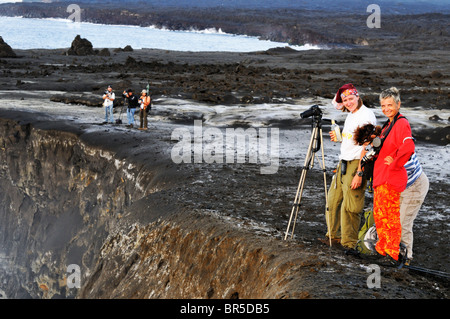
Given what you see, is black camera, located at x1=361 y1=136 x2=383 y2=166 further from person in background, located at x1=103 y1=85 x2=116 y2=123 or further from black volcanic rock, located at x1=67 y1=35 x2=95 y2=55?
black volcanic rock, located at x1=67 y1=35 x2=95 y2=55

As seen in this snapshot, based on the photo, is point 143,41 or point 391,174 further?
point 143,41

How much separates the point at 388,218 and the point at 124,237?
451 cm

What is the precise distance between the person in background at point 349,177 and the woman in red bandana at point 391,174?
0.80 feet

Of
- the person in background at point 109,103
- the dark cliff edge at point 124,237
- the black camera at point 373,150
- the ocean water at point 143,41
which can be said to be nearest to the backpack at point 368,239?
the dark cliff edge at point 124,237

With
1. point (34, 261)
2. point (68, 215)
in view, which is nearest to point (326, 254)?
point (68, 215)

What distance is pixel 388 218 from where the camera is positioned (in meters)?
6.04

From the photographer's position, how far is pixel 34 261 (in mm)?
17516

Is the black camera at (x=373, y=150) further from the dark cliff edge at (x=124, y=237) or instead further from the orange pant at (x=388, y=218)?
the dark cliff edge at (x=124, y=237)

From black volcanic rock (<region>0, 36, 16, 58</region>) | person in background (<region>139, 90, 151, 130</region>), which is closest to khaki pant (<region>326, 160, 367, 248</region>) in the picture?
person in background (<region>139, 90, 151, 130</region>)

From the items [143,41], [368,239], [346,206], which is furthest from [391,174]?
[143,41]

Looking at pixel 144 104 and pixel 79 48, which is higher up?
pixel 79 48

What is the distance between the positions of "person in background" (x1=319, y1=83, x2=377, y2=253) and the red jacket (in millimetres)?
280

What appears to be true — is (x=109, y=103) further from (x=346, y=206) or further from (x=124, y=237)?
(x=346, y=206)

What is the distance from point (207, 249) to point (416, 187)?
272 centimetres
